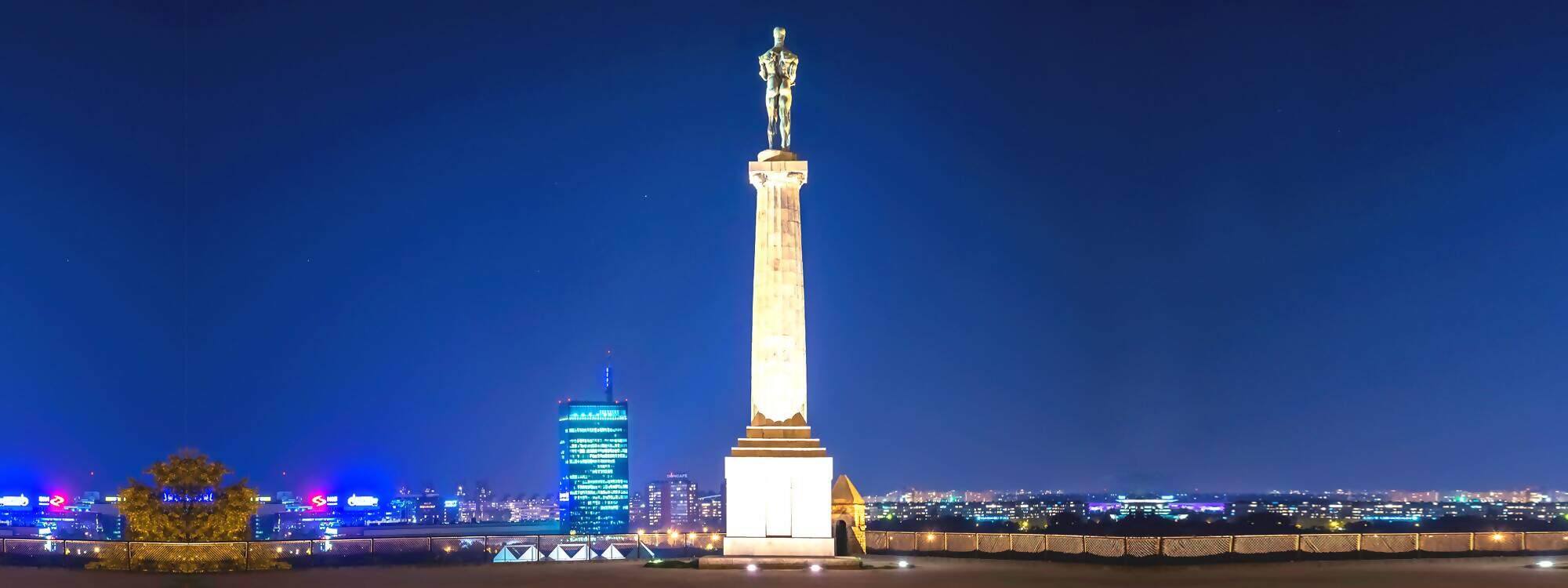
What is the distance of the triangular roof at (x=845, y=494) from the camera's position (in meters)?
38.9

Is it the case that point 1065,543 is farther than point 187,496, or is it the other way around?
point 1065,543

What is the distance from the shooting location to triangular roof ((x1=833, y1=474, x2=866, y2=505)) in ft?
128

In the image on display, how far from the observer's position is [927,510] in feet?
397

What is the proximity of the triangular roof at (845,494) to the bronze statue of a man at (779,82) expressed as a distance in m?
9.18

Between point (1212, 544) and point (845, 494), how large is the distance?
370 inches

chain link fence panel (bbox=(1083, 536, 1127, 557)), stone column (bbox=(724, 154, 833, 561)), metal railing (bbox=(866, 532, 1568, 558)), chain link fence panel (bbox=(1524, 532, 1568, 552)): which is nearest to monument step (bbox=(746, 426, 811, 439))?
stone column (bbox=(724, 154, 833, 561))

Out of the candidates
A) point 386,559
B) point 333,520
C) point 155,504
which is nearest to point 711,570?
point 386,559

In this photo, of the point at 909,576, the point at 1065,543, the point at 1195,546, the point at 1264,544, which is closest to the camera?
the point at 909,576

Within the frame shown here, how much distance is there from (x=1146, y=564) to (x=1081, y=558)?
2.49 m

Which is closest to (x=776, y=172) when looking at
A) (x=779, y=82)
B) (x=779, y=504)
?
(x=779, y=82)

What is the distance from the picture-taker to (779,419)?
121 feet

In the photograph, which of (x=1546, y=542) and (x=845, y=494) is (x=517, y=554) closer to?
(x=845, y=494)

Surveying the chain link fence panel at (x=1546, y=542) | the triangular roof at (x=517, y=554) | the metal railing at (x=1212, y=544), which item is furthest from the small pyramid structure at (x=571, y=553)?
the chain link fence panel at (x=1546, y=542)

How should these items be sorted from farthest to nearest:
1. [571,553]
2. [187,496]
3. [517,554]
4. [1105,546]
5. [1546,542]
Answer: [571,553] < [517,554] < [1546,542] < [187,496] < [1105,546]
